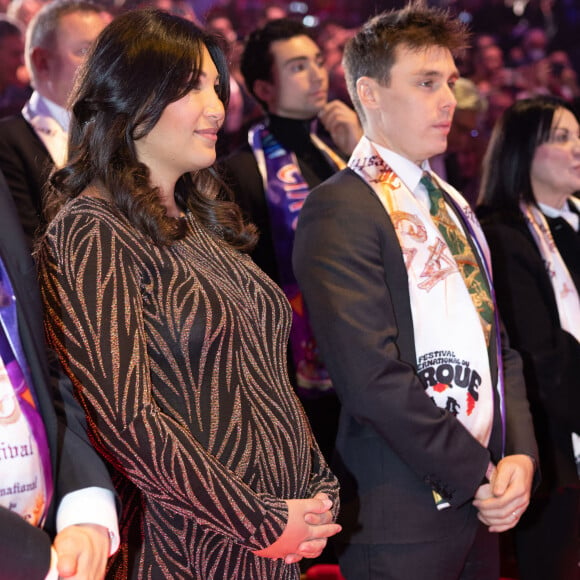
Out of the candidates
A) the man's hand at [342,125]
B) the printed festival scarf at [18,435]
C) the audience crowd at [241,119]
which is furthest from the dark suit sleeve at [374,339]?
the man's hand at [342,125]

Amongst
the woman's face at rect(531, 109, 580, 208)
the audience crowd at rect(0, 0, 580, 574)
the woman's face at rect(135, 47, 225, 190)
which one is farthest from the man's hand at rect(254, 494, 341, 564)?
the woman's face at rect(531, 109, 580, 208)

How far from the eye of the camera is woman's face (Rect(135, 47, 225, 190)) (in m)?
1.48

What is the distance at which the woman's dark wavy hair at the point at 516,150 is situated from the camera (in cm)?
Answer: 259

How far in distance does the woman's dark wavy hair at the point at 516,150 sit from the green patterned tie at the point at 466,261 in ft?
2.14

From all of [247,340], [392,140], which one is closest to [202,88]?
[247,340]

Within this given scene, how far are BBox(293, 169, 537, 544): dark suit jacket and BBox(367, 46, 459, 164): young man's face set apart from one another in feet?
0.68

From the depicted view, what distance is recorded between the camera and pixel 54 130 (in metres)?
2.42

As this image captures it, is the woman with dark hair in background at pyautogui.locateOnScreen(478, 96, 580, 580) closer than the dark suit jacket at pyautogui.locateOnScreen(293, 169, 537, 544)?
No

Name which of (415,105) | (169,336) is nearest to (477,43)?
(415,105)

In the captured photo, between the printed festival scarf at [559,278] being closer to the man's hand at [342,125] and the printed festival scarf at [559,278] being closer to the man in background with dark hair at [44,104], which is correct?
the man's hand at [342,125]

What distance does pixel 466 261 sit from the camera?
74.9 inches

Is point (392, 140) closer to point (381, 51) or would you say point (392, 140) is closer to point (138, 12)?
point (381, 51)

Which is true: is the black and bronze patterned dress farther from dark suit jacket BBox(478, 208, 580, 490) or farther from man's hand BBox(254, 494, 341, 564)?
dark suit jacket BBox(478, 208, 580, 490)

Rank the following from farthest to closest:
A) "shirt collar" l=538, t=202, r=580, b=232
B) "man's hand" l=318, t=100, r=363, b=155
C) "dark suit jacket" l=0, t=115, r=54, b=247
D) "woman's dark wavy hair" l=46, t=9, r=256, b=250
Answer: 1. "man's hand" l=318, t=100, r=363, b=155
2. "shirt collar" l=538, t=202, r=580, b=232
3. "dark suit jacket" l=0, t=115, r=54, b=247
4. "woman's dark wavy hair" l=46, t=9, r=256, b=250
